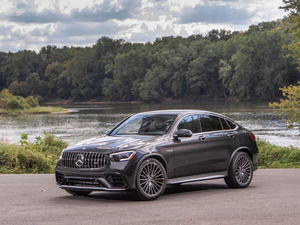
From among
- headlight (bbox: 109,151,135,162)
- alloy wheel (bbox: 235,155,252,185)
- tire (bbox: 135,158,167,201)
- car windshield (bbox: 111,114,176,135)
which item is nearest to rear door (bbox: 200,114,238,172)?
alloy wheel (bbox: 235,155,252,185)

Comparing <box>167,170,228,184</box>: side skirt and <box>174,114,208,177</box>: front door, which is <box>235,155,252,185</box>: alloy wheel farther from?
<box>174,114,208,177</box>: front door

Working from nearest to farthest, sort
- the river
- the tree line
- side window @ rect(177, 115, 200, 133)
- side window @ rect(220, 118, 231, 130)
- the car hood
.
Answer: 1. the car hood
2. side window @ rect(177, 115, 200, 133)
3. side window @ rect(220, 118, 231, 130)
4. the river
5. the tree line

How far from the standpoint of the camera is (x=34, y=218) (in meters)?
7.50

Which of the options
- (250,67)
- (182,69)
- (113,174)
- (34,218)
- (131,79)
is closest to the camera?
(34,218)

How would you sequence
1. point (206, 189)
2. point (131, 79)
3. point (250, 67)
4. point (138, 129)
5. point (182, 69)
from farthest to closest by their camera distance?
1. point (131, 79)
2. point (182, 69)
3. point (250, 67)
4. point (206, 189)
5. point (138, 129)

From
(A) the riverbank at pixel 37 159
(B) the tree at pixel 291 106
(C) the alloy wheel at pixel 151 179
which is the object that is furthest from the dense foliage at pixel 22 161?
(B) the tree at pixel 291 106

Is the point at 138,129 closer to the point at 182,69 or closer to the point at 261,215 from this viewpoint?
the point at 261,215

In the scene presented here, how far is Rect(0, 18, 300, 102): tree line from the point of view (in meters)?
124

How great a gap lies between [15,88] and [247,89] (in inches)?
3756

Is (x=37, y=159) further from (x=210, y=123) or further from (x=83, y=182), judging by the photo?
(x=83, y=182)

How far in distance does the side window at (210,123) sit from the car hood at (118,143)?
54.2 inches

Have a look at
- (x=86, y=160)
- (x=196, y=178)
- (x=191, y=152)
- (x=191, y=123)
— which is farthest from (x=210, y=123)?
(x=86, y=160)

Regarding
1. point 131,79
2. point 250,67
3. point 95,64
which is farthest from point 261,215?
point 95,64

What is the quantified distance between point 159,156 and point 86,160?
1.28 metres
